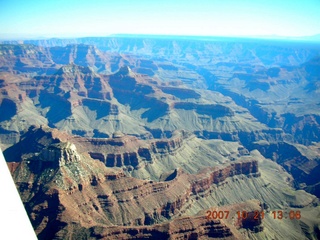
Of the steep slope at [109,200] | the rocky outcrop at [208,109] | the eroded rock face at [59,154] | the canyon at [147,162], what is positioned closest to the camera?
the steep slope at [109,200]

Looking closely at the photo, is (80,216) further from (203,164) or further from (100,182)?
(203,164)

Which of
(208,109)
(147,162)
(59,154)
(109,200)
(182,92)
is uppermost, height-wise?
(59,154)

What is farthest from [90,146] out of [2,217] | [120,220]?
[2,217]

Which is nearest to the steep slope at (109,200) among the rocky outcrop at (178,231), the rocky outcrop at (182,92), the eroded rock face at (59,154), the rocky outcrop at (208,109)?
the eroded rock face at (59,154)

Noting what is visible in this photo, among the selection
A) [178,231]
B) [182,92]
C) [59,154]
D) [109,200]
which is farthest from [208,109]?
[178,231]

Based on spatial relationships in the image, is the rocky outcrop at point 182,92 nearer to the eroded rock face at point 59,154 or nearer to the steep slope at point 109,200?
the steep slope at point 109,200
